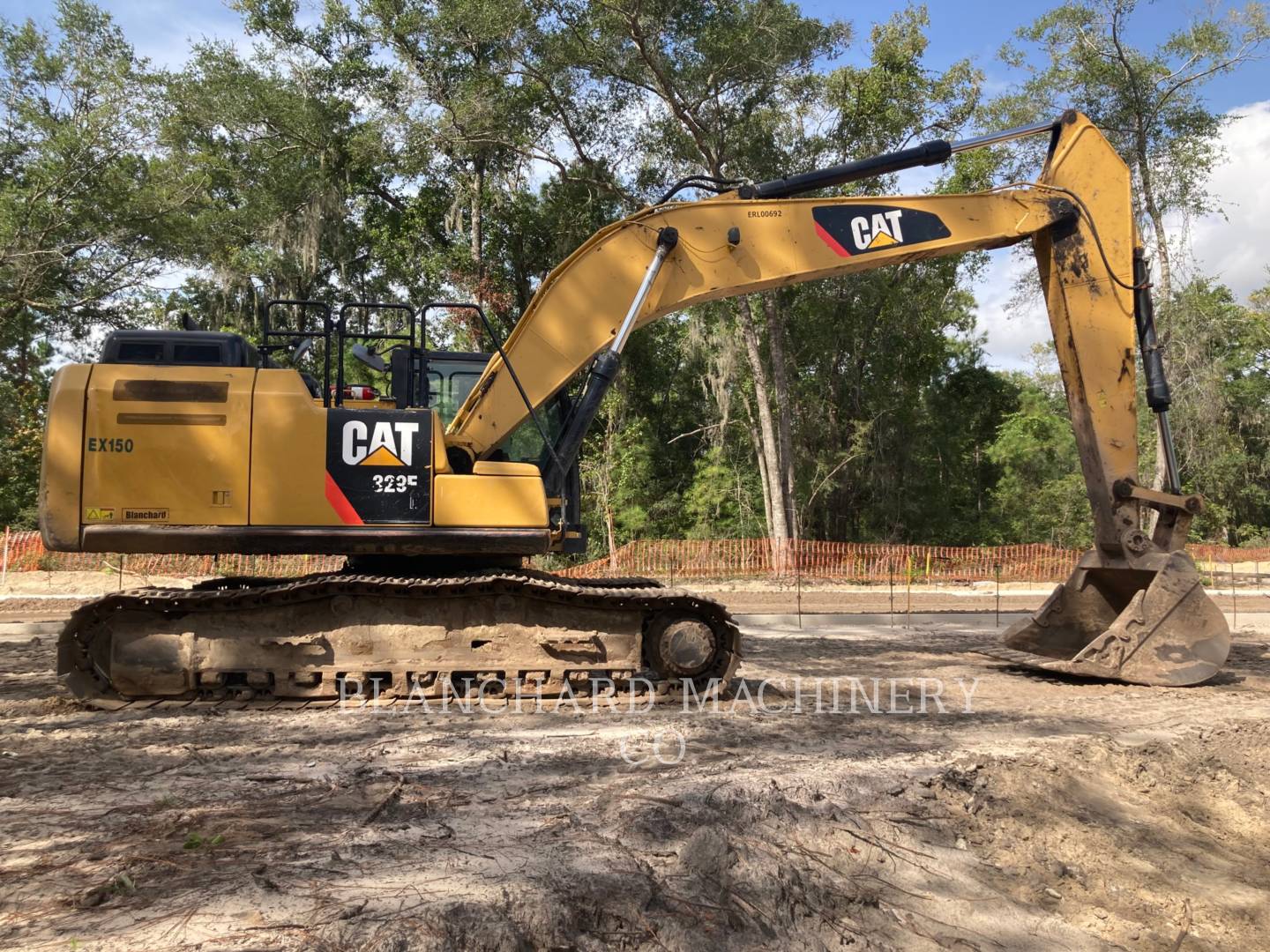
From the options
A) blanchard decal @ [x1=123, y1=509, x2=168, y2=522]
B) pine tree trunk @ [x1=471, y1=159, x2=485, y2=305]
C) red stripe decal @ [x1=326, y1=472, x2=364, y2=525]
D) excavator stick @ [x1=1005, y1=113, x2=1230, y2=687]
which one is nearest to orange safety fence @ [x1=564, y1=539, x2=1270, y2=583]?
pine tree trunk @ [x1=471, y1=159, x2=485, y2=305]

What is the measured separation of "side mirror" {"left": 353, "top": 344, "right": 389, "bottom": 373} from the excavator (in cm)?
3

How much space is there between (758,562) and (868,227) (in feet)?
53.2

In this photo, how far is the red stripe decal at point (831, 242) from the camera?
26.5 ft

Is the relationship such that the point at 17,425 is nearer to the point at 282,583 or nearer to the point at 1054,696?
the point at 282,583

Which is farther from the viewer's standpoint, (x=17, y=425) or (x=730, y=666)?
(x=17, y=425)

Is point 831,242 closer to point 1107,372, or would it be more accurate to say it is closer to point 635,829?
point 1107,372

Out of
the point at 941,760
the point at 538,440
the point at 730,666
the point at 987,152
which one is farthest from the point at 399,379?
the point at 987,152

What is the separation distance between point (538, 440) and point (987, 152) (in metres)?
24.6

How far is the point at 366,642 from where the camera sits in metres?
7.17

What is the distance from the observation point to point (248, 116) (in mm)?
30078

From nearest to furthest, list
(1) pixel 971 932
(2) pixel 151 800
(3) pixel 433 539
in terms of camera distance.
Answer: (1) pixel 971 932
(2) pixel 151 800
(3) pixel 433 539

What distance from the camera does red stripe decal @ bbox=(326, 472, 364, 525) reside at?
6914mm

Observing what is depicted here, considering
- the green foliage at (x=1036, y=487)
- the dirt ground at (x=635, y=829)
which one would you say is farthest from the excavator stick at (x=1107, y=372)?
the green foliage at (x=1036, y=487)

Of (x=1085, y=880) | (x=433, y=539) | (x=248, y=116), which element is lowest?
(x=1085, y=880)
